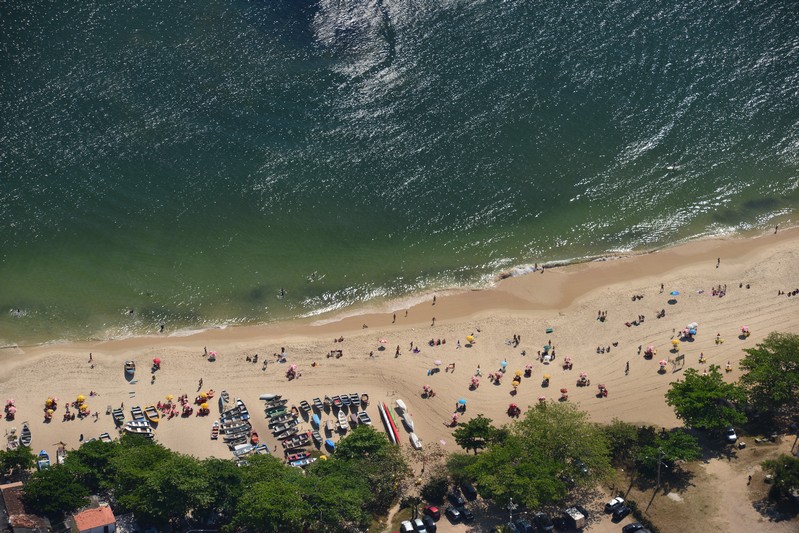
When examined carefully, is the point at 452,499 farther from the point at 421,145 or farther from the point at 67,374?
the point at 421,145

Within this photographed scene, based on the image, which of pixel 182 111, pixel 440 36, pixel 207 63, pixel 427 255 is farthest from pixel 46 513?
pixel 440 36

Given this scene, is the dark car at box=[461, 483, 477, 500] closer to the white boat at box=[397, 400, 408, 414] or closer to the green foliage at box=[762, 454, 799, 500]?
the white boat at box=[397, 400, 408, 414]

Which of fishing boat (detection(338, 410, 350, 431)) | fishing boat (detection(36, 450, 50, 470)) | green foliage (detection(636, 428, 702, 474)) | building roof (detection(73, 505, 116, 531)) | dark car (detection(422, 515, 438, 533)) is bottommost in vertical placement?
dark car (detection(422, 515, 438, 533))

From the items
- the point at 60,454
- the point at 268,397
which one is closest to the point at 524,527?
the point at 268,397

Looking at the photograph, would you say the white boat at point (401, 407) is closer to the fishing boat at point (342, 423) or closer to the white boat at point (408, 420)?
the white boat at point (408, 420)

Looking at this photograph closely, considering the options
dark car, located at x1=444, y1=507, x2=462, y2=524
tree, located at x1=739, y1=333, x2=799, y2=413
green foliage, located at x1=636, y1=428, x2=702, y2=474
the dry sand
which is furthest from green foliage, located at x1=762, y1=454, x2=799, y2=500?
dark car, located at x1=444, y1=507, x2=462, y2=524

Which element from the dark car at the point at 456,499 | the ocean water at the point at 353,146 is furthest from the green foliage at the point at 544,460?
the ocean water at the point at 353,146

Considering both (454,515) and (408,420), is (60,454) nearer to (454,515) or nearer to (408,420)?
(408,420)
